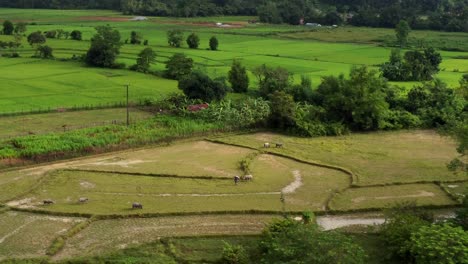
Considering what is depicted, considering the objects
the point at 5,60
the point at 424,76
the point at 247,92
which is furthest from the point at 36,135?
the point at 424,76

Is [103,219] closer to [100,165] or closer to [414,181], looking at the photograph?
[100,165]

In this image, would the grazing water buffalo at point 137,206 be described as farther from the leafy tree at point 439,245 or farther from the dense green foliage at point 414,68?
the dense green foliage at point 414,68

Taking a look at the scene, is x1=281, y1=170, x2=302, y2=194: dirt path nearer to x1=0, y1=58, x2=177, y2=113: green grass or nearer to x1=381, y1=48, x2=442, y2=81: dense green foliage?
x1=0, y1=58, x2=177, y2=113: green grass

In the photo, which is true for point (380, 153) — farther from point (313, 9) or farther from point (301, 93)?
point (313, 9)

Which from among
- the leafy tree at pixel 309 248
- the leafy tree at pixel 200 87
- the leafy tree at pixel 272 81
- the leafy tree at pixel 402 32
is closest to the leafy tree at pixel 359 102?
the leafy tree at pixel 272 81

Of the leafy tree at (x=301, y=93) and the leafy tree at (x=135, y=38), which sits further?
the leafy tree at (x=135, y=38)

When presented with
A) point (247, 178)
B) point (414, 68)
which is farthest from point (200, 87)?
point (414, 68)
